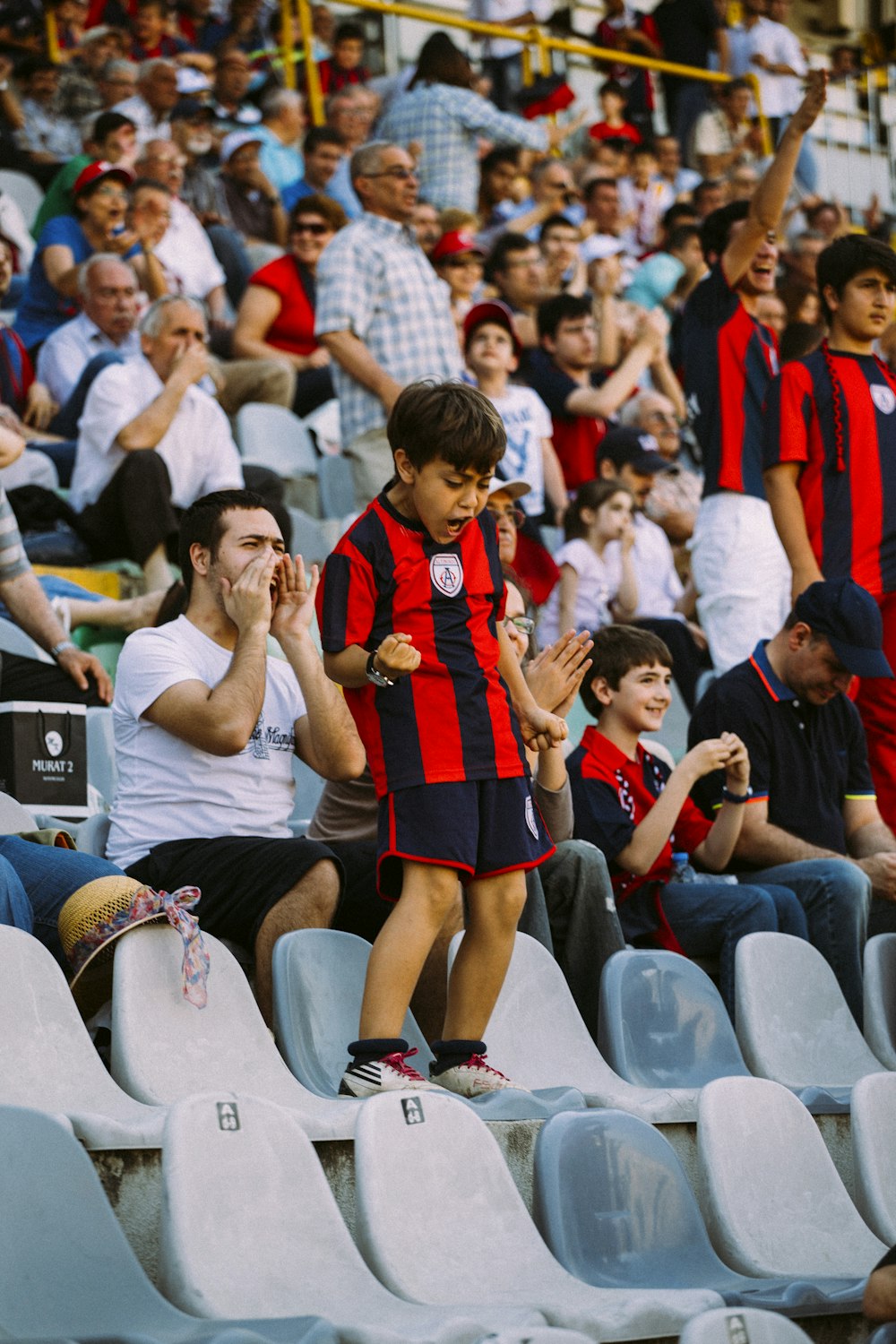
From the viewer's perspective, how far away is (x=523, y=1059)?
11.7 ft

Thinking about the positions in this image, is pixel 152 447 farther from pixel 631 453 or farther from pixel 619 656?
pixel 631 453

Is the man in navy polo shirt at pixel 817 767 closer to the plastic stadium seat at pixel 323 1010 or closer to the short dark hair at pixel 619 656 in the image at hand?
the short dark hair at pixel 619 656

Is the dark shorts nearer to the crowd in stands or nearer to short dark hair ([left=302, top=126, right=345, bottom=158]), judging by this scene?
the crowd in stands

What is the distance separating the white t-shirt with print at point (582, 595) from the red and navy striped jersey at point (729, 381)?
65 centimetres

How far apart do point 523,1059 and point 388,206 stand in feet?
12.9

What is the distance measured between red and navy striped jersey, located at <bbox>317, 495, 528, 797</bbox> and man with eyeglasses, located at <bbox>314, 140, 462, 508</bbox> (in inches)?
127

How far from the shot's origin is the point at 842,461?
5004mm

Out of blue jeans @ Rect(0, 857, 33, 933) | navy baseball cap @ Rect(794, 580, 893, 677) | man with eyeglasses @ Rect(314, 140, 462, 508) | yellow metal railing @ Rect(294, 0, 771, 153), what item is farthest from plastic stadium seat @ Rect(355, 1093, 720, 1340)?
yellow metal railing @ Rect(294, 0, 771, 153)

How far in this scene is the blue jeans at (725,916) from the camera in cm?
424

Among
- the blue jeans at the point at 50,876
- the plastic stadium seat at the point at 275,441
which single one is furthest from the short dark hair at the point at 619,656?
the plastic stadium seat at the point at 275,441

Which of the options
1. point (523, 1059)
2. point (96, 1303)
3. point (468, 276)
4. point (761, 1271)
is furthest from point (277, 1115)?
point (468, 276)

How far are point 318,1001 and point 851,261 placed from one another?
8.79 ft

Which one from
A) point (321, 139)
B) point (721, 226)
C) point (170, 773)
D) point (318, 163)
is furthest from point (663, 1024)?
point (321, 139)

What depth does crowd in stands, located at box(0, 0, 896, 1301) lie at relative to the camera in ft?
10.8
